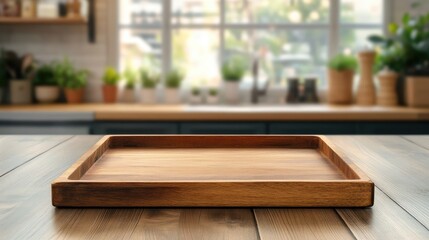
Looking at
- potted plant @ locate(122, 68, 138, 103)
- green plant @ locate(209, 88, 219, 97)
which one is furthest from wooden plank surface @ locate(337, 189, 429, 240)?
potted plant @ locate(122, 68, 138, 103)

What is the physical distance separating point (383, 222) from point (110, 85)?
3529 millimetres

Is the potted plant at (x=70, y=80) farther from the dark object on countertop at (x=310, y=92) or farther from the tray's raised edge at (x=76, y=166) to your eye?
the tray's raised edge at (x=76, y=166)

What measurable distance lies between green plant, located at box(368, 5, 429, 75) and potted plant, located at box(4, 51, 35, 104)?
237 centimetres

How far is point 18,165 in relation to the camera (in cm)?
148

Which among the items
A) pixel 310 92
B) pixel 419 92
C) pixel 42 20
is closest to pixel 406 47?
pixel 419 92

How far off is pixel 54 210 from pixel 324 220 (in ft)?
1.48

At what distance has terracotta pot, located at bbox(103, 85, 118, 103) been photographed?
434 cm

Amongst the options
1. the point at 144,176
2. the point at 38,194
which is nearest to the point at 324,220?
the point at 144,176

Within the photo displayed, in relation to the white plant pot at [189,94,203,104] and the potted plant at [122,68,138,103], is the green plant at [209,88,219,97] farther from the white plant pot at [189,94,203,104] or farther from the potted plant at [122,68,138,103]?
the potted plant at [122,68,138,103]

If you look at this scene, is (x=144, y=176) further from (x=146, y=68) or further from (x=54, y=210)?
(x=146, y=68)

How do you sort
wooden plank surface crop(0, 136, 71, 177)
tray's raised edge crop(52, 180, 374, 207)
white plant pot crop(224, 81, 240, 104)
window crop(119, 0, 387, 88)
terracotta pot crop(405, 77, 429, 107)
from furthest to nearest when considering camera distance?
window crop(119, 0, 387, 88) → white plant pot crop(224, 81, 240, 104) → terracotta pot crop(405, 77, 429, 107) → wooden plank surface crop(0, 136, 71, 177) → tray's raised edge crop(52, 180, 374, 207)

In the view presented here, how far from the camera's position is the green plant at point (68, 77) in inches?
167

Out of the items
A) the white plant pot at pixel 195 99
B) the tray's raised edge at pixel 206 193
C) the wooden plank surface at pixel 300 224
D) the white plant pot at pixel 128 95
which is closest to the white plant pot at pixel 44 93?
the white plant pot at pixel 128 95

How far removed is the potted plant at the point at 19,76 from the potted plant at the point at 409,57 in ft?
7.78
